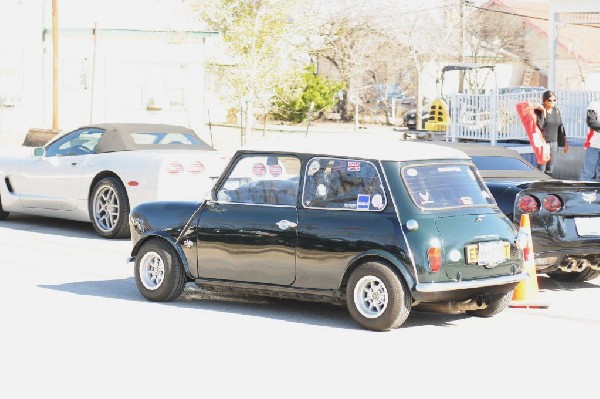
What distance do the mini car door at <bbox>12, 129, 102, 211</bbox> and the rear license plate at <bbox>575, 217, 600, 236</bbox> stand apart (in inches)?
278

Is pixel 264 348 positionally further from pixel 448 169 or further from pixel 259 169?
pixel 448 169

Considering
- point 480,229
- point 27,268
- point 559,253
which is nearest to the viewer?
point 480,229

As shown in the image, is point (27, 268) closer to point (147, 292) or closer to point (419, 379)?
point (147, 292)

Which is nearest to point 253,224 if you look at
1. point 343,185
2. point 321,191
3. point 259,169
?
point 259,169

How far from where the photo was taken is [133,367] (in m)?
7.55

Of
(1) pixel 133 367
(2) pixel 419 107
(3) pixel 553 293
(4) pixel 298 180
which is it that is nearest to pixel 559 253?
(3) pixel 553 293

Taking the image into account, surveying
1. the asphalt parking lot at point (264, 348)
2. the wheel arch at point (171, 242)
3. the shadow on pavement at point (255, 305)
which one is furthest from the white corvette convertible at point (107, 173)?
the wheel arch at point (171, 242)

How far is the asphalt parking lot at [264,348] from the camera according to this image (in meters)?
7.05

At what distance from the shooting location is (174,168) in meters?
14.5

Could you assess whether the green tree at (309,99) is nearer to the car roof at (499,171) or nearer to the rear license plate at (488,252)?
the car roof at (499,171)

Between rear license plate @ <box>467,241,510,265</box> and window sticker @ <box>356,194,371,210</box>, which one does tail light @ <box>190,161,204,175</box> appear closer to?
window sticker @ <box>356,194,371,210</box>

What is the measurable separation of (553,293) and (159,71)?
36126 millimetres

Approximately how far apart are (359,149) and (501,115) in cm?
1967

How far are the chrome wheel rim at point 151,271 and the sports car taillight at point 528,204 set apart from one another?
127 inches
